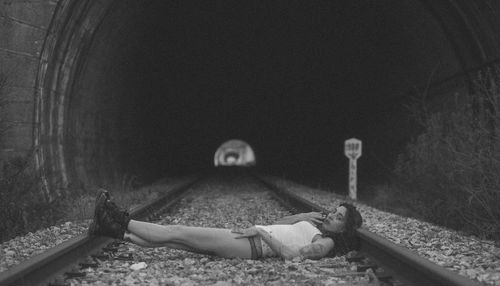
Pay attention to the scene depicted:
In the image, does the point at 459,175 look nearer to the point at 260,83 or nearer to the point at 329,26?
the point at 329,26

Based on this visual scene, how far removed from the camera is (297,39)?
17141 millimetres

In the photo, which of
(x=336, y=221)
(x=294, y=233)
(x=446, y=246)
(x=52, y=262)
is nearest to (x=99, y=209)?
(x=52, y=262)

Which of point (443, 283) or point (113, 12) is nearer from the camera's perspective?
point (443, 283)

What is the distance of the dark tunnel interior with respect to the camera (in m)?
10.3

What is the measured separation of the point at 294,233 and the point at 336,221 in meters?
0.34

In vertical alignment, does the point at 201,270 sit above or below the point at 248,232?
below

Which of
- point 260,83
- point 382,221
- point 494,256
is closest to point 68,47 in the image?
point 382,221

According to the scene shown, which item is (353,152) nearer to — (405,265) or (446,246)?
(446,246)

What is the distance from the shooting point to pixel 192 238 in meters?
4.48

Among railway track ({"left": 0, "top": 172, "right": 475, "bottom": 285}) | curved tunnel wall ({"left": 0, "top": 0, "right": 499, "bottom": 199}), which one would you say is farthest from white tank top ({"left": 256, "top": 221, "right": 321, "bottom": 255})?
curved tunnel wall ({"left": 0, "top": 0, "right": 499, "bottom": 199})

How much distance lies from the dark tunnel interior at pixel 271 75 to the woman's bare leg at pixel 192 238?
5082 mm

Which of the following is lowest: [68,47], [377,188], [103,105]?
[377,188]

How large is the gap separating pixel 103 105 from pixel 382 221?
6.19m

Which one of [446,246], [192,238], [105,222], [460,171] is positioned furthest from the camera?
[460,171]
